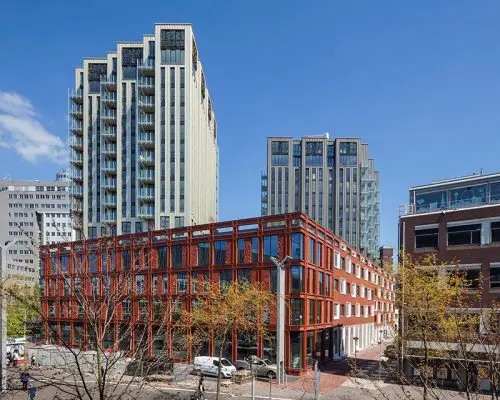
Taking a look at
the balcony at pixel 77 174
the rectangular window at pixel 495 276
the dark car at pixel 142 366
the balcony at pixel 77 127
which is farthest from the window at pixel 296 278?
the balcony at pixel 77 127

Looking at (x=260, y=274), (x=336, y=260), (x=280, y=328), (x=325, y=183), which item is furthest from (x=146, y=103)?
(x=325, y=183)

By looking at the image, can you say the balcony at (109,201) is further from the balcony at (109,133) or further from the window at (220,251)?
the window at (220,251)

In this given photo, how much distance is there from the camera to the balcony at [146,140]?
76.3 meters

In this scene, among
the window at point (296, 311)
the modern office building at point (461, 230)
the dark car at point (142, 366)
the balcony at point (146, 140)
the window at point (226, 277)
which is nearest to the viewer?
the dark car at point (142, 366)

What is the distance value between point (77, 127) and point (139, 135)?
1436cm

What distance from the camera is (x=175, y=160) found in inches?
3007

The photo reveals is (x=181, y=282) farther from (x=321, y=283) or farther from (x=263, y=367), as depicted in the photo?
(x=321, y=283)

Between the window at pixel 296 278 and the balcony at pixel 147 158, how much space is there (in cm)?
4565

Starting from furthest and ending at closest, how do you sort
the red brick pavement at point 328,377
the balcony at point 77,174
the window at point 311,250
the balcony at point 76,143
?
the balcony at point 76,143 → the balcony at point 77,174 → the window at point 311,250 → the red brick pavement at point 328,377

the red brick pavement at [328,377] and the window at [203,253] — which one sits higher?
the window at [203,253]

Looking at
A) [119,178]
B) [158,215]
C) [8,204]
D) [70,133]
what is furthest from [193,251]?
[8,204]

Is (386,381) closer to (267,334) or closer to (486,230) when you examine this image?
(267,334)

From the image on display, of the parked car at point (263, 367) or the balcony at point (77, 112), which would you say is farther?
the balcony at point (77, 112)

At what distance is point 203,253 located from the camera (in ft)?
142
